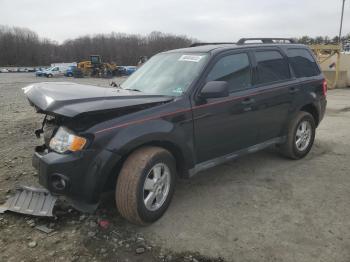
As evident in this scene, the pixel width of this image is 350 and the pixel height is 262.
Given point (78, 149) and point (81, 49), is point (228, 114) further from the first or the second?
point (81, 49)

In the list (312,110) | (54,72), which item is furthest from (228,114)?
(54,72)

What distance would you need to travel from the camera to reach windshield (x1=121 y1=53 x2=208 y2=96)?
414 cm

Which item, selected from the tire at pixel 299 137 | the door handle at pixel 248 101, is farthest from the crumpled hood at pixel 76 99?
the tire at pixel 299 137

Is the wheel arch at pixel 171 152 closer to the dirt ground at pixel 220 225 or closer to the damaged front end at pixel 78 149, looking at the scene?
the damaged front end at pixel 78 149

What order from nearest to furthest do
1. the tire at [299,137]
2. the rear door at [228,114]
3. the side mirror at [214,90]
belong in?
the side mirror at [214,90]
the rear door at [228,114]
the tire at [299,137]

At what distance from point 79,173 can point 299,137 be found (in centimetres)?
379

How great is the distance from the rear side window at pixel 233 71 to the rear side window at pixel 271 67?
0.25m

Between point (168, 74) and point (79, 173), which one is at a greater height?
point (168, 74)

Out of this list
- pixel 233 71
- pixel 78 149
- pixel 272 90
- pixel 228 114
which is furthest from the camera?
pixel 272 90

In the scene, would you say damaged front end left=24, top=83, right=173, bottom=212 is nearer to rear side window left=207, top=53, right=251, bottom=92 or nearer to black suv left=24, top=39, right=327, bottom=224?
black suv left=24, top=39, right=327, bottom=224

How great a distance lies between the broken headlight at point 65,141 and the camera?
10.7 ft

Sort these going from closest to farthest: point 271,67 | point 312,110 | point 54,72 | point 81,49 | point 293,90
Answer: point 271,67 < point 293,90 < point 312,110 < point 54,72 < point 81,49

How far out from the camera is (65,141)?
3.34 meters

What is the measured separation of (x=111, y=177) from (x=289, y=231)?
6.11ft
